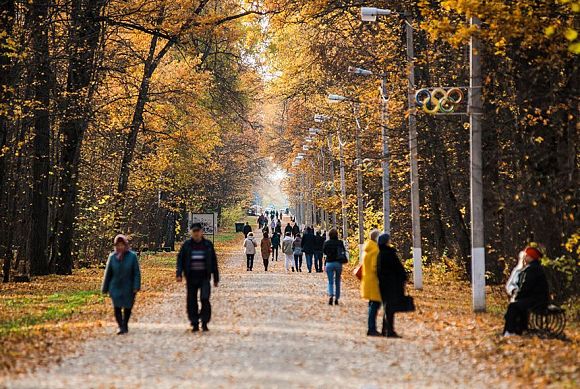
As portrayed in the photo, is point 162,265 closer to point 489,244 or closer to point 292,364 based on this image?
point 489,244

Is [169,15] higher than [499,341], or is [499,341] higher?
[169,15]

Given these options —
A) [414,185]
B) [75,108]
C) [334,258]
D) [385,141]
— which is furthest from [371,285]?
[75,108]

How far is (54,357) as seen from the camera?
1494 cm

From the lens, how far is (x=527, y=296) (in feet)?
57.6

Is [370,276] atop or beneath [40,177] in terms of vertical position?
beneath

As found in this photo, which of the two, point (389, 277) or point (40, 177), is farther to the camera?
point (40, 177)

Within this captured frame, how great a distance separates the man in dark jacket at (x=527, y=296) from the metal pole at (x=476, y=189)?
5.03m

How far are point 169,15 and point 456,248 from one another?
10898 mm

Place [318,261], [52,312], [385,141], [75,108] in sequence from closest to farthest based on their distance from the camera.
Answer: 1. [52,312]
2. [75,108]
3. [385,141]
4. [318,261]

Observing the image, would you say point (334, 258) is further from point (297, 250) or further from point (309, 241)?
point (297, 250)

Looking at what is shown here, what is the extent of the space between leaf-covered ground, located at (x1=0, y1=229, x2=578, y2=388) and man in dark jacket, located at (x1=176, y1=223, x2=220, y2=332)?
475 millimetres

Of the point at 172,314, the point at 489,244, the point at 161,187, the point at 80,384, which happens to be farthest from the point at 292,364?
the point at 161,187

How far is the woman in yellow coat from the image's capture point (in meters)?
18.3

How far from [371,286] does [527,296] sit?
8.17 feet
